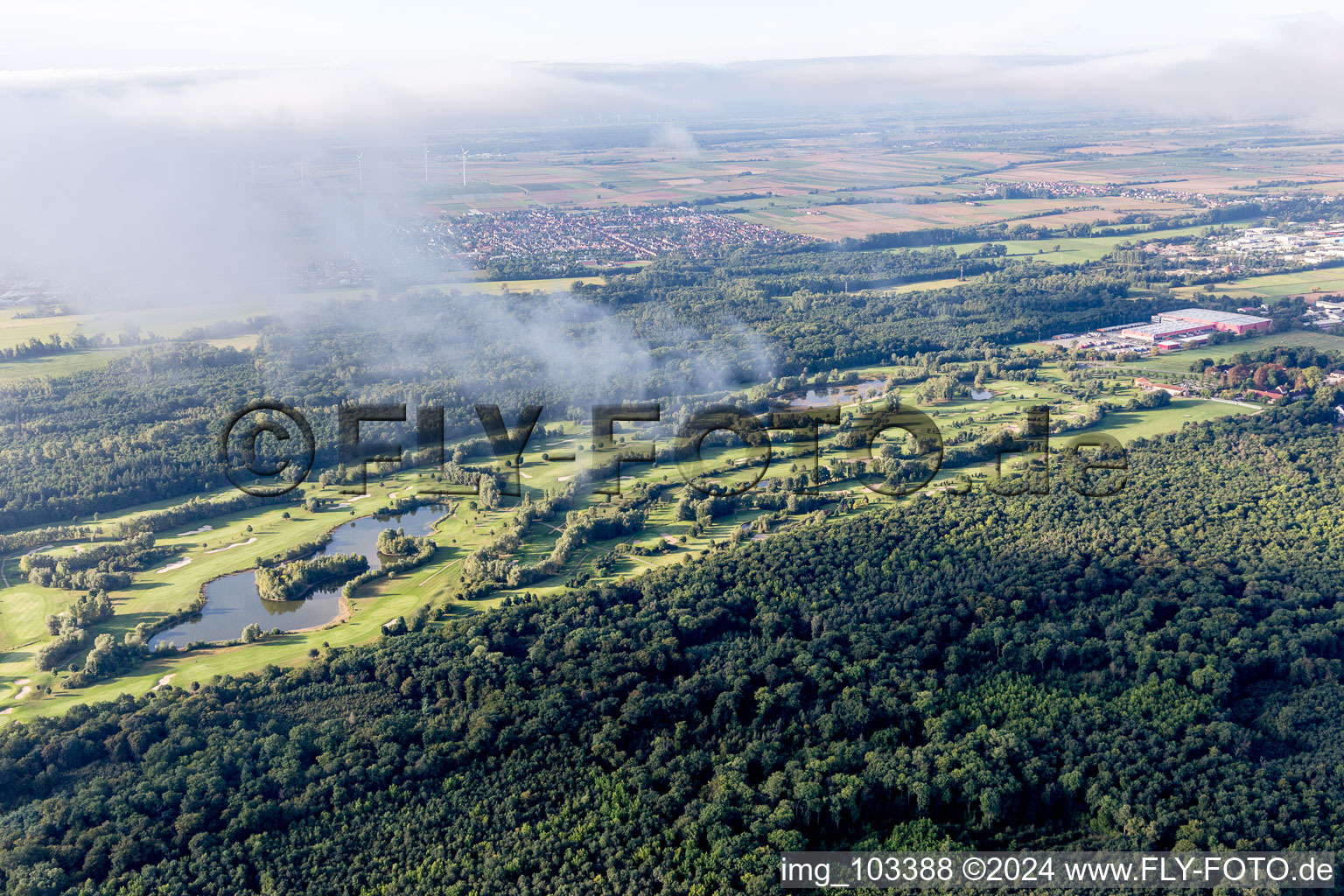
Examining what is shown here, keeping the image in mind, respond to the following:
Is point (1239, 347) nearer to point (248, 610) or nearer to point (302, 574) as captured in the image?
point (302, 574)

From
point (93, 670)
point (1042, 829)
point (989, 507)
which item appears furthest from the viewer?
point (989, 507)

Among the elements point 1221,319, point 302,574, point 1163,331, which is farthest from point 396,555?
point 1221,319

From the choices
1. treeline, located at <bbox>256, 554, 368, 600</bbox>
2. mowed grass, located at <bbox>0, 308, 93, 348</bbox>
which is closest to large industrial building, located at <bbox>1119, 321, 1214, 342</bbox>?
treeline, located at <bbox>256, 554, 368, 600</bbox>

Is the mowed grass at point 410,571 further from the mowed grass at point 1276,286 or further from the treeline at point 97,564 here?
the mowed grass at point 1276,286

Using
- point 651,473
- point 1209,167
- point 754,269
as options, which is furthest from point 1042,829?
point 1209,167

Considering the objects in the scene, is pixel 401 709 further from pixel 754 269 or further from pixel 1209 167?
pixel 1209 167

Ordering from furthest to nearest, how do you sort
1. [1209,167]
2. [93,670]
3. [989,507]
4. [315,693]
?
[1209,167] < [989,507] < [93,670] < [315,693]
